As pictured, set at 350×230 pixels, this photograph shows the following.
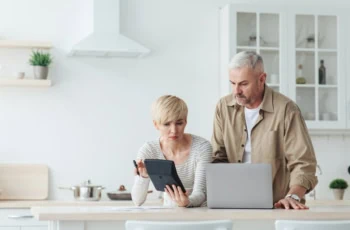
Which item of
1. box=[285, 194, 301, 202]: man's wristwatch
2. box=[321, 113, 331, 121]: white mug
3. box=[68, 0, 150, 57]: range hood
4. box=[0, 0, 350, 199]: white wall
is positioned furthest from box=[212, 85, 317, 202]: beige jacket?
box=[321, 113, 331, 121]: white mug

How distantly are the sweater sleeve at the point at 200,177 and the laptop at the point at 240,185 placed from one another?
13 cm

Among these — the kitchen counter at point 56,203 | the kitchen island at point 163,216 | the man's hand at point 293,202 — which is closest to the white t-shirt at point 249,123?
the man's hand at point 293,202

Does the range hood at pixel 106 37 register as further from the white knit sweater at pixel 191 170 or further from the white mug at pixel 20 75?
the white knit sweater at pixel 191 170

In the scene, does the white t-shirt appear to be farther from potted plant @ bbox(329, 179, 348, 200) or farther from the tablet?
potted plant @ bbox(329, 179, 348, 200)

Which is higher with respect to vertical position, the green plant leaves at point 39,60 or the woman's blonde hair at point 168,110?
the green plant leaves at point 39,60

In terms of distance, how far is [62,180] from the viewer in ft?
20.1

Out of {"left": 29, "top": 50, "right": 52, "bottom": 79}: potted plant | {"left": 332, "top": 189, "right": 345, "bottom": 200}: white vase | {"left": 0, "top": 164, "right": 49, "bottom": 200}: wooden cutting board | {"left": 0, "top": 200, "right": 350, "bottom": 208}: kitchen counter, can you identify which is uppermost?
{"left": 29, "top": 50, "right": 52, "bottom": 79}: potted plant

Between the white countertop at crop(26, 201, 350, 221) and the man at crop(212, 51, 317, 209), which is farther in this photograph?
the man at crop(212, 51, 317, 209)

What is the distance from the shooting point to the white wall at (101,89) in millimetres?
6121

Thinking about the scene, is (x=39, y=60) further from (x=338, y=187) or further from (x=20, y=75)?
(x=338, y=187)

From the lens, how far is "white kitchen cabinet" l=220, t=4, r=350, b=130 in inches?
246

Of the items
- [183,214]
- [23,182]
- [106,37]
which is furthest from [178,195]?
[23,182]

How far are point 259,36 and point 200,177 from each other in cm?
271

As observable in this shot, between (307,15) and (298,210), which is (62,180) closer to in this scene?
(307,15)
